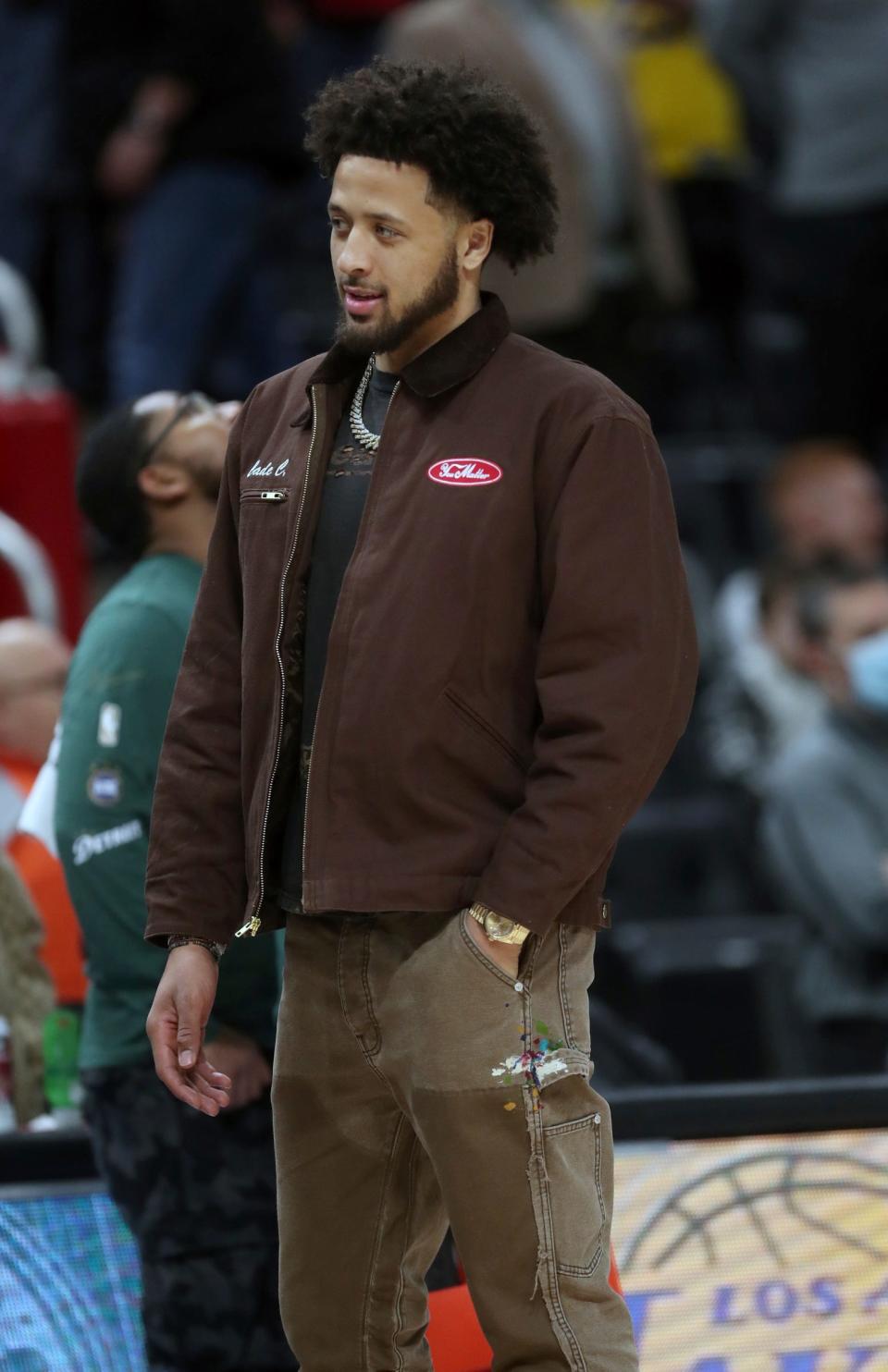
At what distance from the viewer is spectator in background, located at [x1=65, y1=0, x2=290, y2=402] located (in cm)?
668

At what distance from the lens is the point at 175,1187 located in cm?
300

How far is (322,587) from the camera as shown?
2463 mm

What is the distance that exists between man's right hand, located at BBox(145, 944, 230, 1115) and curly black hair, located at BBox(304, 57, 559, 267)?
2.97 feet

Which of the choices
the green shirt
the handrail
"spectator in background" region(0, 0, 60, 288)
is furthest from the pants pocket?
"spectator in background" region(0, 0, 60, 288)

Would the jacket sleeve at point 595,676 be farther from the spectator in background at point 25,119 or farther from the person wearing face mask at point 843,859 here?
the spectator in background at point 25,119

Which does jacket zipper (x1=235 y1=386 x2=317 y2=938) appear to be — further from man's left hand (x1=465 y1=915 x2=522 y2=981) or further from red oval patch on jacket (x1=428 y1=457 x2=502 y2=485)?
man's left hand (x1=465 y1=915 x2=522 y2=981)

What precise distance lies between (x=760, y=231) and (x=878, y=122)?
23.3 inches

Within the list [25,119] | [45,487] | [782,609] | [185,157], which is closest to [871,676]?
[782,609]

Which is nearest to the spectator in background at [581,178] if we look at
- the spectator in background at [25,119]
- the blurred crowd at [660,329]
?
the blurred crowd at [660,329]

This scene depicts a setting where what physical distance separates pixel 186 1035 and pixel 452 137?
3.42 feet

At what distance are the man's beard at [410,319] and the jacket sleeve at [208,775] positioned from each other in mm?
274

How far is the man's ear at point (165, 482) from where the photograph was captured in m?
3.24

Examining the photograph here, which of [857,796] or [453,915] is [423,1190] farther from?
[857,796]

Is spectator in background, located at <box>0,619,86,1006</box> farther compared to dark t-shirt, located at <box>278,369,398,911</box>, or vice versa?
spectator in background, located at <box>0,619,86,1006</box>
